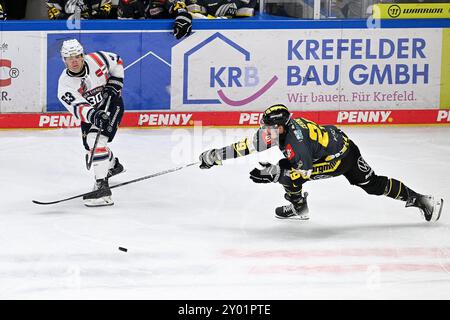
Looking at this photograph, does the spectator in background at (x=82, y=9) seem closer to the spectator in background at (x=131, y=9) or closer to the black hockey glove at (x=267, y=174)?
the spectator in background at (x=131, y=9)

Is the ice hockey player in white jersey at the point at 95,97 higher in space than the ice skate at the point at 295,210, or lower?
higher

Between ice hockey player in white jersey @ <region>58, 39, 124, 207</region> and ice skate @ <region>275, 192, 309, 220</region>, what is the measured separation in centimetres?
130

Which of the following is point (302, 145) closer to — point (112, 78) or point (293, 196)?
point (293, 196)

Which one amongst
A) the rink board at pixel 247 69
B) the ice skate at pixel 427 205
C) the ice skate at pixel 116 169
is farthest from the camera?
the rink board at pixel 247 69

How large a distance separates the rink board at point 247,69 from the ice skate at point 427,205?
378 cm

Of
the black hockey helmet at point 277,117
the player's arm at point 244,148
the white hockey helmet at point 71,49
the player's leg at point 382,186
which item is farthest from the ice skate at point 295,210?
the white hockey helmet at point 71,49

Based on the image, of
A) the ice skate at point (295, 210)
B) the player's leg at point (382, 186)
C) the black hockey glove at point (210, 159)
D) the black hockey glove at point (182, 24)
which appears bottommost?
the ice skate at point (295, 210)

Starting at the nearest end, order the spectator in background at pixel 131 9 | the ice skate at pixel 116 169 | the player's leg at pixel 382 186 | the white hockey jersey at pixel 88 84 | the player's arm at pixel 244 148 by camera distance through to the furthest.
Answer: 1. the player's arm at pixel 244 148
2. the player's leg at pixel 382 186
3. the white hockey jersey at pixel 88 84
4. the ice skate at pixel 116 169
5. the spectator in background at pixel 131 9

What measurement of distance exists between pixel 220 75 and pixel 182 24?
68 cm

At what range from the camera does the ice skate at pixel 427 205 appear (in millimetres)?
7897

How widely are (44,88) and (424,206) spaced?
4.65m

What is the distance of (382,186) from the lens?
7.76 metres

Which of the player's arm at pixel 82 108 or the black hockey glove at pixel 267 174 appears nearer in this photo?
the black hockey glove at pixel 267 174

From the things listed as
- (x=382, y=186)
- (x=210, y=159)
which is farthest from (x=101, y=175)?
(x=382, y=186)
